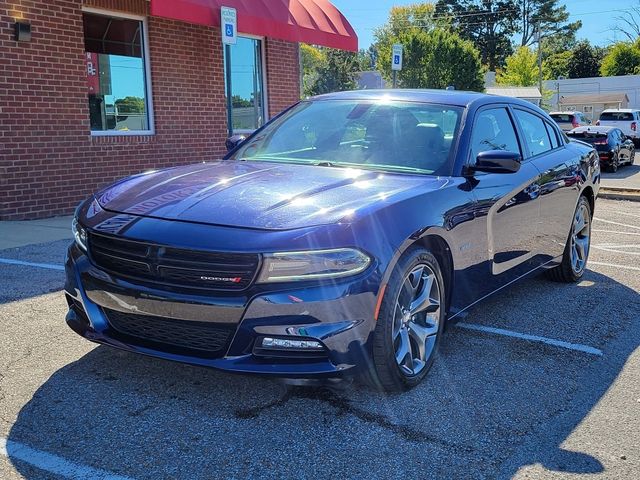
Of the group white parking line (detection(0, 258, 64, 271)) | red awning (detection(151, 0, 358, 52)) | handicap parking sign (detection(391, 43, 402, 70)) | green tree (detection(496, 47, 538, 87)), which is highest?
green tree (detection(496, 47, 538, 87))

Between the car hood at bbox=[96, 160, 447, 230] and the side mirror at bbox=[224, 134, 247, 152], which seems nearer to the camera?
the car hood at bbox=[96, 160, 447, 230]

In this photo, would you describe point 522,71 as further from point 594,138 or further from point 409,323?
point 409,323

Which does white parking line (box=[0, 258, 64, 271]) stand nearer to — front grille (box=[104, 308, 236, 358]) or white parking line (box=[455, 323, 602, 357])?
front grille (box=[104, 308, 236, 358])

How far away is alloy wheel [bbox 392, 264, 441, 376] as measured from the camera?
11.2 ft

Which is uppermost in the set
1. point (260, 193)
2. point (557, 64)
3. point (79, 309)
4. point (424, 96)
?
point (557, 64)

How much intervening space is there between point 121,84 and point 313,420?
8.09 metres

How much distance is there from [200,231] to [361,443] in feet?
3.98

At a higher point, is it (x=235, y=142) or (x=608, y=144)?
(x=235, y=142)

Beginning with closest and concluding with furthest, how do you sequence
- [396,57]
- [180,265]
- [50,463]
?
1. [50,463]
2. [180,265]
3. [396,57]

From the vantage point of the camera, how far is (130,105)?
1021 cm

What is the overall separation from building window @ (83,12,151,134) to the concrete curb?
9.00m

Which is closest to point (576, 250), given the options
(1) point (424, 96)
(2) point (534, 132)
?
(2) point (534, 132)

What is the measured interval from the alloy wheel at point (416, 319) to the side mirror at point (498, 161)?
34.8 inches

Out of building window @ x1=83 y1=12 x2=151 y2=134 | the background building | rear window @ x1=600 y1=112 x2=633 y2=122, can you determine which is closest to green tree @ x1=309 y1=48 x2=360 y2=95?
the background building
